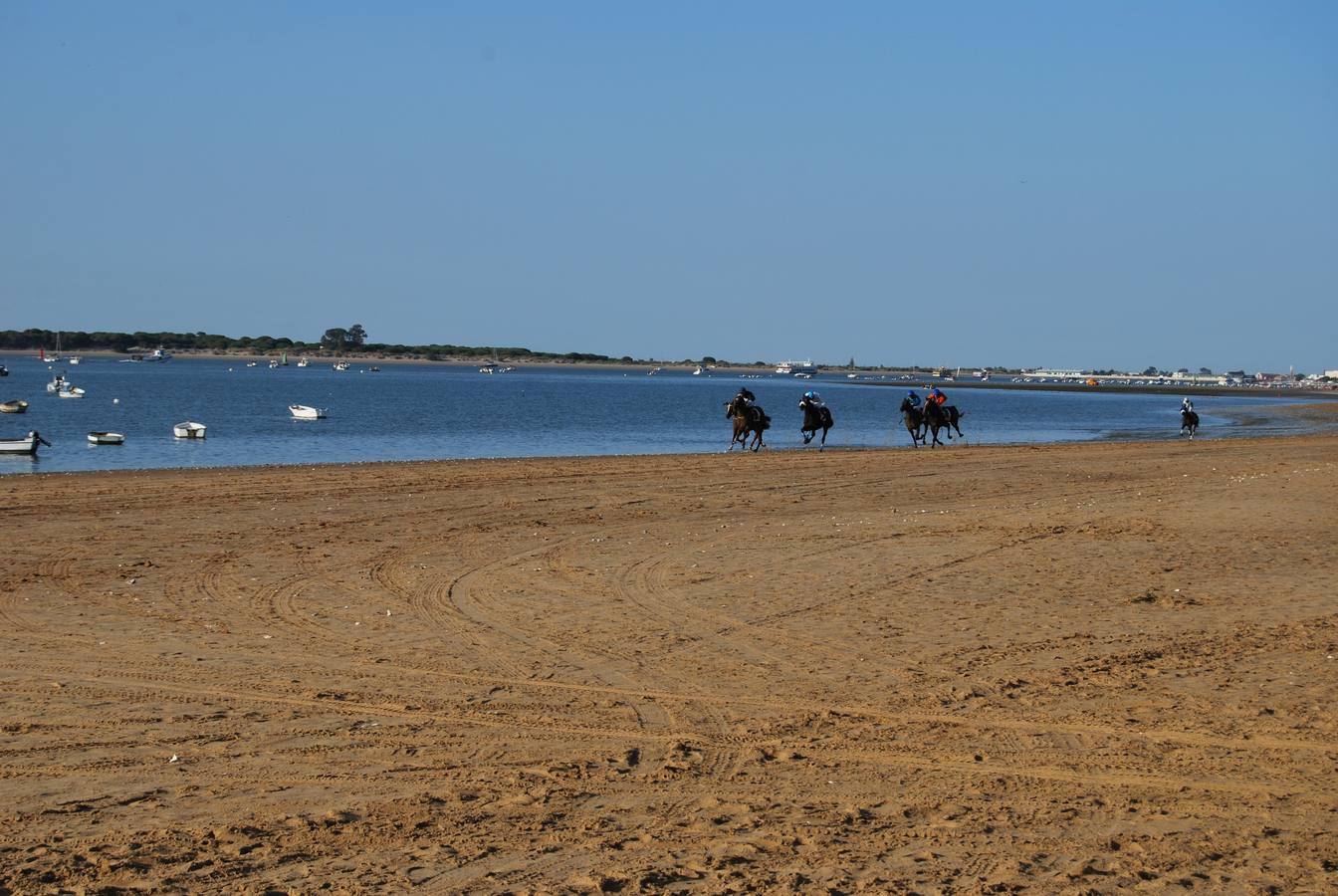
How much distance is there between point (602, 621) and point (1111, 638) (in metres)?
4.05

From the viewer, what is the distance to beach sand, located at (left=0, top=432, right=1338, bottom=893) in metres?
6.08

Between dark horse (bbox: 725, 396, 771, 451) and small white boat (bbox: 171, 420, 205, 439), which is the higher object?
dark horse (bbox: 725, 396, 771, 451)

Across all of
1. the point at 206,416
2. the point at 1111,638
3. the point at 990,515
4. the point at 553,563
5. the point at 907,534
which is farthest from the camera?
the point at 206,416

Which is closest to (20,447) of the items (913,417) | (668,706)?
(913,417)

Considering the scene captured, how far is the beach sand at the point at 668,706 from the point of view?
6.08 metres

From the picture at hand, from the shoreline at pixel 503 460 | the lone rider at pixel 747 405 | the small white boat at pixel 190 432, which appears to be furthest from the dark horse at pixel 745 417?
the small white boat at pixel 190 432

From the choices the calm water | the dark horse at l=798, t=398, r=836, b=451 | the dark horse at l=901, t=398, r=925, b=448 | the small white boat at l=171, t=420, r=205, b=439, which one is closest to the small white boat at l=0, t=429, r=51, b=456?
the calm water

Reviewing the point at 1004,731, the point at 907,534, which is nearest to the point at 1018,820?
the point at 1004,731

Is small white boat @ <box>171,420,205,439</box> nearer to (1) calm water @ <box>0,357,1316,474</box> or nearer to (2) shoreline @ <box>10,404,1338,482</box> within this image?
(1) calm water @ <box>0,357,1316,474</box>

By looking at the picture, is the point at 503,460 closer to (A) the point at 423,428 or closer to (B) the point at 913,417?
(B) the point at 913,417

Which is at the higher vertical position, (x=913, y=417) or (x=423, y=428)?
(x=913, y=417)

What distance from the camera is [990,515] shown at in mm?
19172

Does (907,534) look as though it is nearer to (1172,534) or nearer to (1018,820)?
(1172,534)

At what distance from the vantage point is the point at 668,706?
28.8ft
